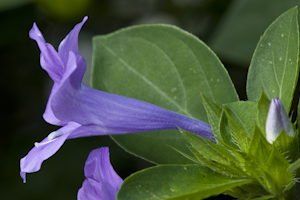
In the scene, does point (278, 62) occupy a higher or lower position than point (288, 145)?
higher

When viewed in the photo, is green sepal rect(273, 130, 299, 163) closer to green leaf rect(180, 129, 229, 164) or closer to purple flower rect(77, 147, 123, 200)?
green leaf rect(180, 129, 229, 164)

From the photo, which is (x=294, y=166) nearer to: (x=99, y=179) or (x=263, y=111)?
(x=263, y=111)

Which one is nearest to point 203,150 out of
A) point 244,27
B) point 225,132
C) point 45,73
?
point 225,132

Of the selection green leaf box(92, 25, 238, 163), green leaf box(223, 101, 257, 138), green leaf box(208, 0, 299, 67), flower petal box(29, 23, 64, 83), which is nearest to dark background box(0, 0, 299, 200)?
green leaf box(208, 0, 299, 67)

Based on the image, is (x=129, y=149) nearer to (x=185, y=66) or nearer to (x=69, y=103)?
(x=185, y=66)

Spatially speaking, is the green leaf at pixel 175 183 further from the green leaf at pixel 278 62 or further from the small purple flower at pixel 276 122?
the green leaf at pixel 278 62

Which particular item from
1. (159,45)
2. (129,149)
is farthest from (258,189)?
(159,45)
